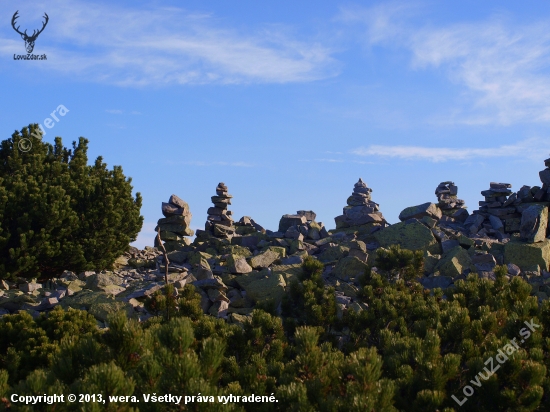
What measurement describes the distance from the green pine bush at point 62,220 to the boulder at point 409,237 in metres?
9.83

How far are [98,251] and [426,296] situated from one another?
13.2 meters

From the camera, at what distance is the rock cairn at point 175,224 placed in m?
25.6

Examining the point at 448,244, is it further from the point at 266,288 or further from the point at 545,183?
the point at 545,183

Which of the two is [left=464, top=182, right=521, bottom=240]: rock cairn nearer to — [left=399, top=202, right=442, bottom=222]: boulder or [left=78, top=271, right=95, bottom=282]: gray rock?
[left=399, top=202, right=442, bottom=222]: boulder

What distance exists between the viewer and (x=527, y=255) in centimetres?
1914

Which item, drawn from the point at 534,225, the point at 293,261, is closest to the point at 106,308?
the point at 293,261

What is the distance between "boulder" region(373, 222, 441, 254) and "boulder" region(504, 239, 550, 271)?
7.27 feet

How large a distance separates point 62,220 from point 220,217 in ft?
24.0

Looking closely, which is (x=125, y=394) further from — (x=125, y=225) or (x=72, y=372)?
(x=125, y=225)

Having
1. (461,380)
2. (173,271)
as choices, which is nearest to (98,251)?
(173,271)

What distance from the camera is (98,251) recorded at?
22250mm

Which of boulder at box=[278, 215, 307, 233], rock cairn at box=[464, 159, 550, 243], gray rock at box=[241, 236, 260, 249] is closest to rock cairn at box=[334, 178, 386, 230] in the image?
boulder at box=[278, 215, 307, 233]

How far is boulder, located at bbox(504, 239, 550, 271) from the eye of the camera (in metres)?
19.0

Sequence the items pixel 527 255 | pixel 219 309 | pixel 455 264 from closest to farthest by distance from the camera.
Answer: pixel 219 309 → pixel 455 264 → pixel 527 255
